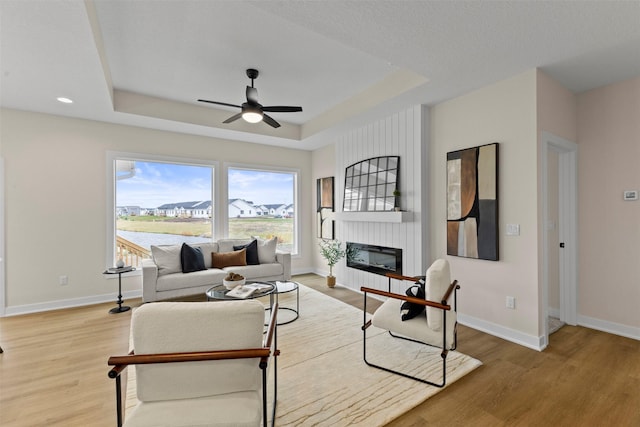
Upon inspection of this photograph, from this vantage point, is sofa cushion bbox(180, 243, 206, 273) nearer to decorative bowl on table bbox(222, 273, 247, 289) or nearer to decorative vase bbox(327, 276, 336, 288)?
decorative bowl on table bbox(222, 273, 247, 289)

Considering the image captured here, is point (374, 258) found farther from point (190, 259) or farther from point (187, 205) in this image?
point (187, 205)

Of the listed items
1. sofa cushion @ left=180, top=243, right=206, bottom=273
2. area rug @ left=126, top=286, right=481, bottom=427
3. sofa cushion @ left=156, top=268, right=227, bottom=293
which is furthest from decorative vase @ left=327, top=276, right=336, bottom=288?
sofa cushion @ left=180, top=243, right=206, bottom=273

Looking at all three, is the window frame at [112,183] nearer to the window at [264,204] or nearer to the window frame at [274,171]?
the window frame at [274,171]

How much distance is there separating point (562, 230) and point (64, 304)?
6.75 metres

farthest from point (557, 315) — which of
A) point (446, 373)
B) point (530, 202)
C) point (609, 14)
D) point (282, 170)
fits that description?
point (282, 170)

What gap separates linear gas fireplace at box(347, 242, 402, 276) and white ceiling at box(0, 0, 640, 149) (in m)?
2.08

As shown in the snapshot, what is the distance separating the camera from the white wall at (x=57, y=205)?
3.89 m

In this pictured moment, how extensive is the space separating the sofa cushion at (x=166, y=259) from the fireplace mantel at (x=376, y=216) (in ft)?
8.93

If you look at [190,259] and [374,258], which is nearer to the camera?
[190,259]

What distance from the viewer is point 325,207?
19.7 feet

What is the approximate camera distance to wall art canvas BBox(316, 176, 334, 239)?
5824 millimetres

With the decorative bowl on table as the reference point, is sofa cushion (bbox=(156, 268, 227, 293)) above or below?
below

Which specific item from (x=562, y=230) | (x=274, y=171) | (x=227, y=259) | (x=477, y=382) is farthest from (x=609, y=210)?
(x=274, y=171)

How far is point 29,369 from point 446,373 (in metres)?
3.58
